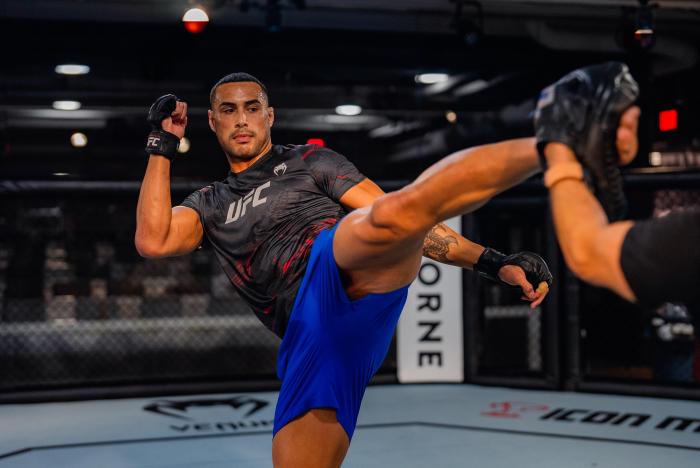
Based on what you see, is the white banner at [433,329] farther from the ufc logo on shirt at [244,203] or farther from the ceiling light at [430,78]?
the ceiling light at [430,78]

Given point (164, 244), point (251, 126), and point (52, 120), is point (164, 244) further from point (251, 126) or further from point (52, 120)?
point (52, 120)

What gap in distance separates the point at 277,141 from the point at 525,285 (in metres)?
8.28

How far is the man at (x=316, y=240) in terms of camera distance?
1834 mm

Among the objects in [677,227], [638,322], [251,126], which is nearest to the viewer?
[677,227]

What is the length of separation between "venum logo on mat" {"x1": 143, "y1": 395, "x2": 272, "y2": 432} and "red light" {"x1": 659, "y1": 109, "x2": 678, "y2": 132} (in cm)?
326

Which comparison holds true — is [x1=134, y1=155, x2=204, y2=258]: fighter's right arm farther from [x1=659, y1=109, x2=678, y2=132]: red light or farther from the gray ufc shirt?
[x1=659, y1=109, x2=678, y2=132]: red light

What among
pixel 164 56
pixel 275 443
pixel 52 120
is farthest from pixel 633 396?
pixel 52 120

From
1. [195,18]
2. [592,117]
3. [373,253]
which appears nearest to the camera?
[592,117]

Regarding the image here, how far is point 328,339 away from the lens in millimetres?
2215

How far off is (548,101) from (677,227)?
1.21 ft

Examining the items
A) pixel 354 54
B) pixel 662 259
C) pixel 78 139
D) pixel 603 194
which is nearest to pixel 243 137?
pixel 603 194

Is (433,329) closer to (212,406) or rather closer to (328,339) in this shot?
(212,406)

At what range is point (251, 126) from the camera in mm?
2617

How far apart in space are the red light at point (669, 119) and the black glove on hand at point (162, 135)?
4.14 m
